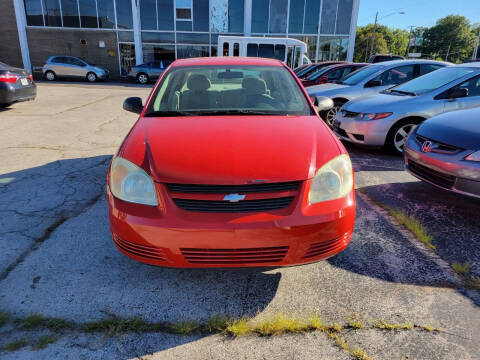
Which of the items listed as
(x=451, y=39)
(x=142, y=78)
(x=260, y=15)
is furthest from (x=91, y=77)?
(x=451, y=39)

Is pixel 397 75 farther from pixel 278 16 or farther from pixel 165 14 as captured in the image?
pixel 165 14

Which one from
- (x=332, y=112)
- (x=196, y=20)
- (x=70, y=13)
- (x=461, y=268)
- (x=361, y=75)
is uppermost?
(x=70, y=13)

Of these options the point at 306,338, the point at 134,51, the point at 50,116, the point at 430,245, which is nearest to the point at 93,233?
the point at 306,338

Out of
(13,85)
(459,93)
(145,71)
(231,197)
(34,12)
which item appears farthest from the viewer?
(34,12)

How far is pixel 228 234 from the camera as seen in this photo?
1.95 metres

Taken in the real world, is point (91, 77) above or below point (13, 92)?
below

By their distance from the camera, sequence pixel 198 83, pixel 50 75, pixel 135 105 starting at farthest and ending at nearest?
pixel 50 75, pixel 135 105, pixel 198 83

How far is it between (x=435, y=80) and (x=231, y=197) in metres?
5.25

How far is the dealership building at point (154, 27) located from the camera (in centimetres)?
2492

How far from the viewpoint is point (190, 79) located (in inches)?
135

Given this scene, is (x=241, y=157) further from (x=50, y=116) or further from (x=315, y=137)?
(x=50, y=116)

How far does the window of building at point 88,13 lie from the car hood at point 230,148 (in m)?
27.0

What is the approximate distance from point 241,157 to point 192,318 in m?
1.06

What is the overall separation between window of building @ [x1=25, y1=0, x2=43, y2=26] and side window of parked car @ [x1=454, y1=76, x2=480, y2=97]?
29.1 m
